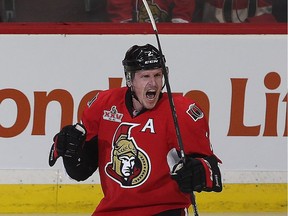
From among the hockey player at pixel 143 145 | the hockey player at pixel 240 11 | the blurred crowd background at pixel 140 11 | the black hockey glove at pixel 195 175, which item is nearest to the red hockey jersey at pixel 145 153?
the hockey player at pixel 143 145

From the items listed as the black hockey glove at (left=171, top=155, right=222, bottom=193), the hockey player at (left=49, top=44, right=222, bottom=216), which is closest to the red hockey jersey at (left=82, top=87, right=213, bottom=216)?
the hockey player at (left=49, top=44, right=222, bottom=216)

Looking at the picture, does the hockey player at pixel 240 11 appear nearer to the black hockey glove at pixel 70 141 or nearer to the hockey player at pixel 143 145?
the hockey player at pixel 143 145

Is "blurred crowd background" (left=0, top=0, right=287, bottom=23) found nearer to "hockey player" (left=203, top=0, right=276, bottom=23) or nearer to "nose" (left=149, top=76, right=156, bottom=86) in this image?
"hockey player" (left=203, top=0, right=276, bottom=23)

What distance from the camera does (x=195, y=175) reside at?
11.1 ft

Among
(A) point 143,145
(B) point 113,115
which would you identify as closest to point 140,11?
(B) point 113,115

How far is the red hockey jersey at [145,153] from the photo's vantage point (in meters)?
3.58

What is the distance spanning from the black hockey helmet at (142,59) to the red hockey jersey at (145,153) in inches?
6.2

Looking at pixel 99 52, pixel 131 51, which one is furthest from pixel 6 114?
pixel 131 51

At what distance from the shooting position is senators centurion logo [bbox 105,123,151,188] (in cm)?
360

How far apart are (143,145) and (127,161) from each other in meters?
0.08

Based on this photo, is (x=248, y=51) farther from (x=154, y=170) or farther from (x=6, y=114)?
(x=154, y=170)

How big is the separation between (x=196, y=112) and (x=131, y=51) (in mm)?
341

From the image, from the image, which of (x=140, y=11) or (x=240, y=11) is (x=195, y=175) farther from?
(x=240, y=11)

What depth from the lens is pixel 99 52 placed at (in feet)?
18.5
